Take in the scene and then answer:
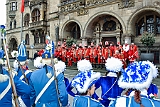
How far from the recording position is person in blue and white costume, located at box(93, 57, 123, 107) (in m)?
3.90

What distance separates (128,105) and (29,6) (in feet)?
104

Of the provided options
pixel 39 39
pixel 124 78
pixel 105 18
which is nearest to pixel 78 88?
pixel 124 78

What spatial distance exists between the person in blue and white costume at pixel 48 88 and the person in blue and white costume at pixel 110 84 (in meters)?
0.63

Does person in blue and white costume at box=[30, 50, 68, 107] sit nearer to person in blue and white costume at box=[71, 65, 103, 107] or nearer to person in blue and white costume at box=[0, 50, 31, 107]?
person in blue and white costume at box=[71, 65, 103, 107]

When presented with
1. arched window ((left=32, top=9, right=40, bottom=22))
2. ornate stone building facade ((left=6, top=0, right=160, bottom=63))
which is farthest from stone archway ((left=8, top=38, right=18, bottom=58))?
arched window ((left=32, top=9, right=40, bottom=22))

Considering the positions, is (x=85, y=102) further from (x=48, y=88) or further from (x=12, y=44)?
(x=12, y=44)

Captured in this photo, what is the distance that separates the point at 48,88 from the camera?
362 cm

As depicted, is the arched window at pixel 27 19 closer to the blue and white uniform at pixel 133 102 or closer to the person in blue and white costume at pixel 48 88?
the person in blue and white costume at pixel 48 88

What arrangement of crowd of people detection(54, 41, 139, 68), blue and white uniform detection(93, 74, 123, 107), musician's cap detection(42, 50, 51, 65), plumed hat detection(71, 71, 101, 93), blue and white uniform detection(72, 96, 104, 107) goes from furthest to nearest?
1. crowd of people detection(54, 41, 139, 68)
2. blue and white uniform detection(93, 74, 123, 107)
3. musician's cap detection(42, 50, 51, 65)
4. plumed hat detection(71, 71, 101, 93)
5. blue and white uniform detection(72, 96, 104, 107)

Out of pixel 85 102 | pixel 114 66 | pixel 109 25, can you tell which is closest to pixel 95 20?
pixel 109 25

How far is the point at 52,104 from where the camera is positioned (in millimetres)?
3658

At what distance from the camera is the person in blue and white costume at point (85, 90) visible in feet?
10.4

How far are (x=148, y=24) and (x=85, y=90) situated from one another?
16538 millimetres

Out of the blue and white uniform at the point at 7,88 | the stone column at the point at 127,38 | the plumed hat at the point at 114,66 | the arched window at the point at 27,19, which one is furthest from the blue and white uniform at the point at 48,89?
the arched window at the point at 27,19
